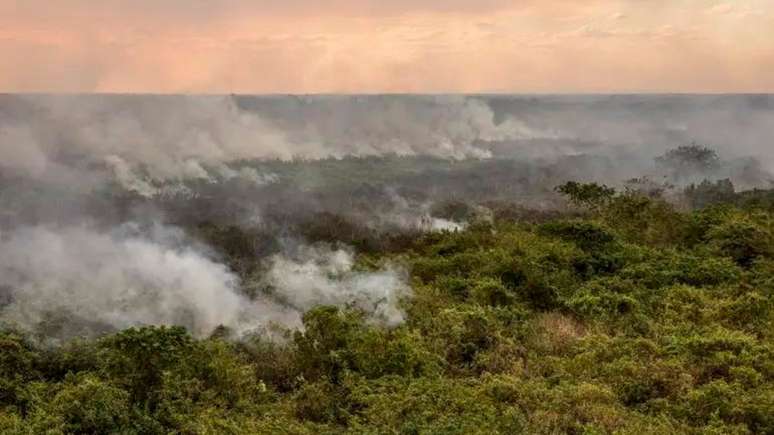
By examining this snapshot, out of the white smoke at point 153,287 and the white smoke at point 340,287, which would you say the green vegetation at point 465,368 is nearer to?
the white smoke at point 340,287

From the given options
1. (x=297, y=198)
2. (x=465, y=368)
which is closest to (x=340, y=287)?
(x=465, y=368)

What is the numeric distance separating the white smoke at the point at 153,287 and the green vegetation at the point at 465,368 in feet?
4.91

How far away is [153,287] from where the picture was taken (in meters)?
25.2

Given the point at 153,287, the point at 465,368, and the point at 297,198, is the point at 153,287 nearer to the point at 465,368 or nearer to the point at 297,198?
the point at 465,368

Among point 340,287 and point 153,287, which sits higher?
point 153,287

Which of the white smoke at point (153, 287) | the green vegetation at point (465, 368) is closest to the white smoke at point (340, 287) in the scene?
the white smoke at point (153, 287)

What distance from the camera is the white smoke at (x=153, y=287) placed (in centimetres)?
2402

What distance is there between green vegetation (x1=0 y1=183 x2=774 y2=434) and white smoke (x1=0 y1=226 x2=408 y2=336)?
1.50 metres

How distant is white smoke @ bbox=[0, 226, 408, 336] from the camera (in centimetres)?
2402

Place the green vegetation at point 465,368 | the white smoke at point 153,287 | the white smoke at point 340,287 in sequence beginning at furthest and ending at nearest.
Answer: the white smoke at point 340,287
the white smoke at point 153,287
the green vegetation at point 465,368

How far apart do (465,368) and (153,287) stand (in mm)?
10904

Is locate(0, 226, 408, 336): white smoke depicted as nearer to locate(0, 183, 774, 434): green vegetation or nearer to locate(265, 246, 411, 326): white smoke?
locate(265, 246, 411, 326): white smoke

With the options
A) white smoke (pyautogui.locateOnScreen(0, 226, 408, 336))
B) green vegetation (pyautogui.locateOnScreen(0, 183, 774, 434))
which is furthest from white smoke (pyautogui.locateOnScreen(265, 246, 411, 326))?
green vegetation (pyautogui.locateOnScreen(0, 183, 774, 434))

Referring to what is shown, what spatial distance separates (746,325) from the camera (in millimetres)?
24156
